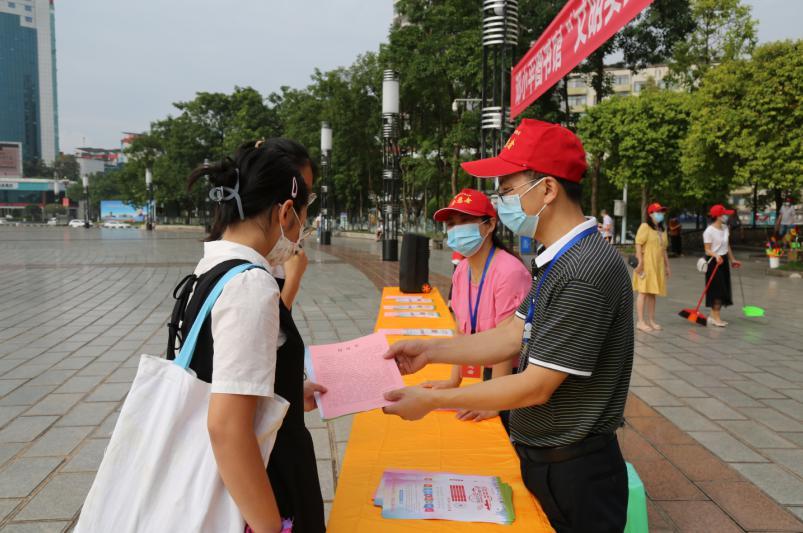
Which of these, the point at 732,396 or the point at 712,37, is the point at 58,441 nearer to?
the point at 732,396

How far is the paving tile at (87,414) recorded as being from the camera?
14.9ft

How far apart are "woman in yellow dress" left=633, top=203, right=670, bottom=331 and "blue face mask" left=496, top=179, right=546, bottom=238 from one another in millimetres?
7047

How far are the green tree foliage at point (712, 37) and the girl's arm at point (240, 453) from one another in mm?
28799

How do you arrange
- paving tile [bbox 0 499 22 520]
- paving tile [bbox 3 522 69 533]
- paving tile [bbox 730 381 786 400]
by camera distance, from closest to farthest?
paving tile [bbox 3 522 69 533] < paving tile [bbox 0 499 22 520] < paving tile [bbox 730 381 786 400]

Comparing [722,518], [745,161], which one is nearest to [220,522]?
[722,518]

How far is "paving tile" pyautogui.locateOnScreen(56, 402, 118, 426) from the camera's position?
4.55 metres

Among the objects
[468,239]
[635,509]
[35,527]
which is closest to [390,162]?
[468,239]

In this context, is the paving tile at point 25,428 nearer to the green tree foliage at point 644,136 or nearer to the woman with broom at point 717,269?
the woman with broom at point 717,269

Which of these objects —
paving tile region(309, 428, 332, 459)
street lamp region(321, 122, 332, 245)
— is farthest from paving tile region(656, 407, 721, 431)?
street lamp region(321, 122, 332, 245)

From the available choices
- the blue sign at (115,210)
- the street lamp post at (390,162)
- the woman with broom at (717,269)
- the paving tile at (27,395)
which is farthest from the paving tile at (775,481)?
the blue sign at (115,210)

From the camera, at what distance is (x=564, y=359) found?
172 centimetres

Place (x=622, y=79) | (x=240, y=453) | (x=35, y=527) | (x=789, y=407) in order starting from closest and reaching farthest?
(x=240, y=453), (x=35, y=527), (x=789, y=407), (x=622, y=79)

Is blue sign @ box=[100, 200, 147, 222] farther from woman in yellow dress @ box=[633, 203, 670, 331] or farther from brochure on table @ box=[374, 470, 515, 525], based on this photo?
brochure on table @ box=[374, 470, 515, 525]

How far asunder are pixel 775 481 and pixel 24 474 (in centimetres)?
441
